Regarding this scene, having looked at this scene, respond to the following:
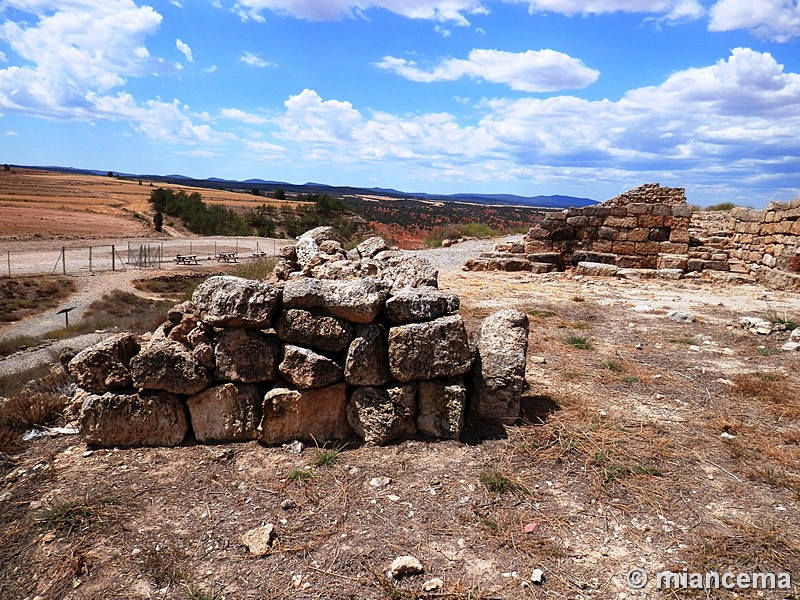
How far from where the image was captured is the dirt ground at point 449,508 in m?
3.01

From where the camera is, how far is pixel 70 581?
305 cm

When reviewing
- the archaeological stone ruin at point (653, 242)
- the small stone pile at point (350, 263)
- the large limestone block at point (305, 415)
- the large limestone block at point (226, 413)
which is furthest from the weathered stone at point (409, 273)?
the archaeological stone ruin at point (653, 242)

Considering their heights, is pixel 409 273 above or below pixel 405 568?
above

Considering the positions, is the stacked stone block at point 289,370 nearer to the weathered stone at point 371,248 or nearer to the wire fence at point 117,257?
the weathered stone at point 371,248

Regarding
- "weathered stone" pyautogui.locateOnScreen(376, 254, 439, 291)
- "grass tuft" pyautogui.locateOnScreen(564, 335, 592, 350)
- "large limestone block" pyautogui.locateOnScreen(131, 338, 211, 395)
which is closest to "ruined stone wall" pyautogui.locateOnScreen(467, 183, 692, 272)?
"grass tuft" pyautogui.locateOnScreen(564, 335, 592, 350)

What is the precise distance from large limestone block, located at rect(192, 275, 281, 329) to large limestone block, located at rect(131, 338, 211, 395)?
36 cm

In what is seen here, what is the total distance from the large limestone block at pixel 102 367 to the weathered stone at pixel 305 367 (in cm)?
132

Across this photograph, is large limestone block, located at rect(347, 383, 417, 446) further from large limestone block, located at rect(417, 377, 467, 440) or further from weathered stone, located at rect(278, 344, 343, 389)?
weathered stone, located at rect(278, 344, 343, 389)

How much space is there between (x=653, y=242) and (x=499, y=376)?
13026 millimetres

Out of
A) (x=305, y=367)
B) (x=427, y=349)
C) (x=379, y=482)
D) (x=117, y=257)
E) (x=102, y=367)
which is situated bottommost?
(x=117, y=257)

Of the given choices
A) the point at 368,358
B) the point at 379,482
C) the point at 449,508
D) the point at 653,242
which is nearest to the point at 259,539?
the point at 379,482

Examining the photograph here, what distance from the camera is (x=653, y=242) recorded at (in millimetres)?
15461

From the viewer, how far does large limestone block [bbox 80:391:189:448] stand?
4258 mm

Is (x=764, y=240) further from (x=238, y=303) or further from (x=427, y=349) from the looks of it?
(x=238, y=303)
